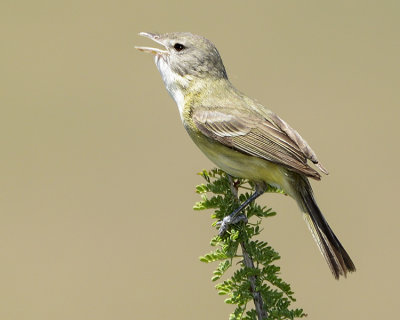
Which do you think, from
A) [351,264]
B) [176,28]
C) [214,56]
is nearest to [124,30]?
[176,28]

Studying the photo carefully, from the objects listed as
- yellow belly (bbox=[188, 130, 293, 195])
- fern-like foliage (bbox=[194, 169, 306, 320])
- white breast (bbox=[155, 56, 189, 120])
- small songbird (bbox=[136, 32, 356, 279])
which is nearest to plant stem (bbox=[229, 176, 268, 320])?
fern-like foliage (bbox=[194, 169, 306, 320])

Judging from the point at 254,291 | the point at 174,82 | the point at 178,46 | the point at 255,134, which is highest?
the point at 178,46

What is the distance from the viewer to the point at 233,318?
194 centimetres

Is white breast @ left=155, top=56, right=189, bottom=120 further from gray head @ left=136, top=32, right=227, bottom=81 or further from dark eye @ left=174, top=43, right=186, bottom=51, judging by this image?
dark eye @ left=174, top=43, right=186, bottom=51

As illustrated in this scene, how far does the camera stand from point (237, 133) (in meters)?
3.85

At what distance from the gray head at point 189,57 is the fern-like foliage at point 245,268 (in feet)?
5.46

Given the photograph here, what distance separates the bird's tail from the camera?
3148 millimetres

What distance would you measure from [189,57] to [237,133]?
825 millimetres

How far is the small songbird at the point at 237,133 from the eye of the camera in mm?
3436

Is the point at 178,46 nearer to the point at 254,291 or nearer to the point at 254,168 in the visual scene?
the point at 254,168

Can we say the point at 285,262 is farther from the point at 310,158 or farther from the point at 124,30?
the point at 124,30

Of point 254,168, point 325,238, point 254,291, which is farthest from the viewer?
point 254,168

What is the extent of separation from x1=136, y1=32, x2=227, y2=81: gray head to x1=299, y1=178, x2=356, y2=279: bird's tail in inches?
48.7

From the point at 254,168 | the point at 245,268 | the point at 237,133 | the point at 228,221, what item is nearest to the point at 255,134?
the point at 237,133
